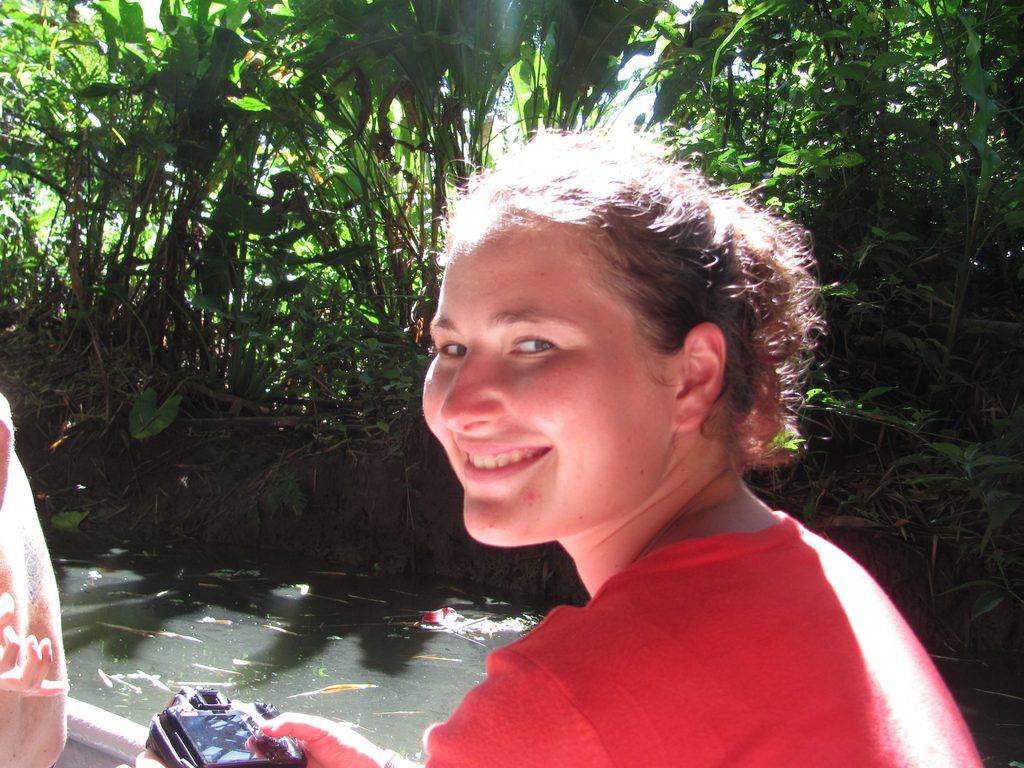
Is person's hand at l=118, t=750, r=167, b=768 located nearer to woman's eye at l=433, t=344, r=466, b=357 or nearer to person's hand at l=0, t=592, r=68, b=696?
person's hand at l=0, t=592, r=68, b=696

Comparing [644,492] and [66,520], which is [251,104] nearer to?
[66,520]

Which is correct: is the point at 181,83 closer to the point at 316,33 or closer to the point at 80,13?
the point at 316,33

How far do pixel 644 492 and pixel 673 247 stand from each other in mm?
247

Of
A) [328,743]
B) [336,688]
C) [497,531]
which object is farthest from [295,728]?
[336,688]

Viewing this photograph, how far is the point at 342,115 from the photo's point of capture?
486cm

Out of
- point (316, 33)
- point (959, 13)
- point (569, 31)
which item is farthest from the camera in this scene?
point (316, 33)

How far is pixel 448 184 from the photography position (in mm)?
4230

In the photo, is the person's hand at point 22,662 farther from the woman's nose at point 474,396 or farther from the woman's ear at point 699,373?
the woman's ear at point 699,373

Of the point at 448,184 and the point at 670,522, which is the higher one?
the point at 448,184

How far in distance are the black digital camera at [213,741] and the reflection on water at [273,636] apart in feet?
3.44

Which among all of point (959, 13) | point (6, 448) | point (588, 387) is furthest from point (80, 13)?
point (588, 387)

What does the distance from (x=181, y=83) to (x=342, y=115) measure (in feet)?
2.49

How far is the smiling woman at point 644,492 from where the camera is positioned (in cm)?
79

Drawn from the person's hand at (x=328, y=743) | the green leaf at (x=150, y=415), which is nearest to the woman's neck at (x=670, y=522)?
the person's hand at (x=328, y=743)
